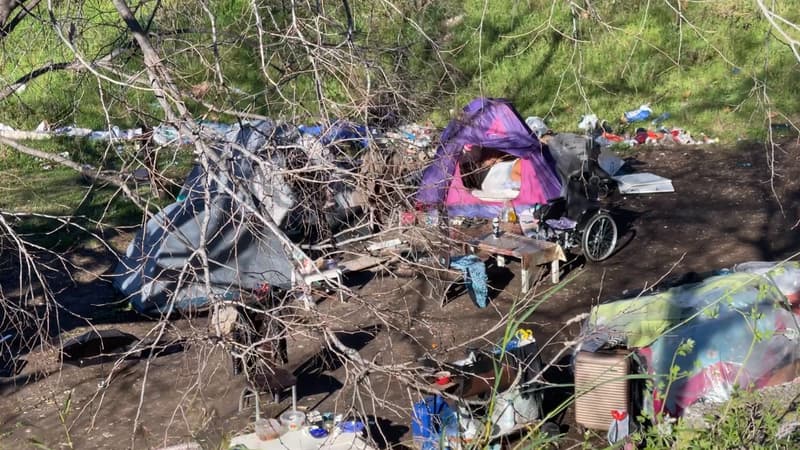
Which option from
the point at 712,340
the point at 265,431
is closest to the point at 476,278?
the point at 712,340

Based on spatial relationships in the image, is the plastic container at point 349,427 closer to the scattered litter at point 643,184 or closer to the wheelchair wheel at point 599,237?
the wheelchair wheel at point 599,237

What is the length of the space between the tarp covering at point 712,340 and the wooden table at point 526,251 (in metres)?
2.76

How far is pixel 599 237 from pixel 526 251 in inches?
45.8

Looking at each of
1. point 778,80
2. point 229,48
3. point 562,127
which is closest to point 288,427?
point 229,48

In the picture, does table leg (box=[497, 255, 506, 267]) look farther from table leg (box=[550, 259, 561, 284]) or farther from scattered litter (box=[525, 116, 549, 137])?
scattered litter (box=[525, 116, 549, 137])

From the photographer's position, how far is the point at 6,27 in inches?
265

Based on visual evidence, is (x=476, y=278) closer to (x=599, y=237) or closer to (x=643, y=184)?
(x=599, y=237)

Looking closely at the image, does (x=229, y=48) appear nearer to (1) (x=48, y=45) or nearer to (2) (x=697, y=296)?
(1) (x=48, y=45)

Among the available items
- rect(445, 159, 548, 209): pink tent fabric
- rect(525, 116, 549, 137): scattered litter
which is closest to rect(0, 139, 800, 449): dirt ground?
rect(445, 159, 548, 209): pink tent fabric

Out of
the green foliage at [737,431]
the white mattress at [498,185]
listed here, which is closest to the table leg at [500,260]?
the white mattress at [498,185]

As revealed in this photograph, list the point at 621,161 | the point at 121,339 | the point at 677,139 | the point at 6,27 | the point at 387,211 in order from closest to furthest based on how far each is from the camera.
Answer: the point at 387,211 < the point at 6,27 < the point at 121,339 < the point at 621,161 < the point at 677,139

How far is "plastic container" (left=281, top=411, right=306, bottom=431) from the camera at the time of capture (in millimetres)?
6867

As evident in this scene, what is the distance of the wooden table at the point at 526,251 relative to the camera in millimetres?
10031

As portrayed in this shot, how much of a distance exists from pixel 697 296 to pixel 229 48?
4042 mm
